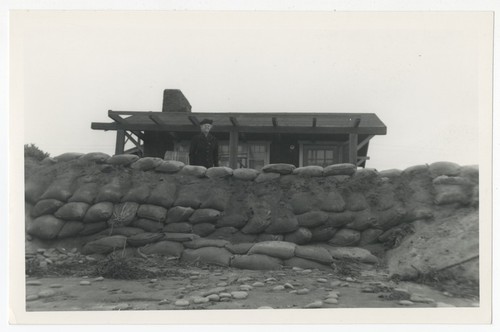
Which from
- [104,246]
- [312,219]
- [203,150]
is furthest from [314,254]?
[104,246]

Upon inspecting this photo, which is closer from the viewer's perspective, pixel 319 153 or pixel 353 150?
pixel 353 150

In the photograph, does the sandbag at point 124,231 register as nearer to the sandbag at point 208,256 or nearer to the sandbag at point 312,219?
the sandbag at point 208,256

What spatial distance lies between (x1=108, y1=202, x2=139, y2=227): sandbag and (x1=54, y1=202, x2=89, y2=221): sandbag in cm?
32

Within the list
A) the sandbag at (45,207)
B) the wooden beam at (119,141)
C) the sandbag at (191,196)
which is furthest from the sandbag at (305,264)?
the wooden beam at (119,141)

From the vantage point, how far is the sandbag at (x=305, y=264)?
4409 mm

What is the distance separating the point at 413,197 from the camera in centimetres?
481

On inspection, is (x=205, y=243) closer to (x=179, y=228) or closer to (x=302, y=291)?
(x=179, y=228)

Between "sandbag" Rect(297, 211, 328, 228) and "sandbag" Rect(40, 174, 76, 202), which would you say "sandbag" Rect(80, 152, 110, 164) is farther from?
"sandbag" Rect(297, 211, 328, 228)

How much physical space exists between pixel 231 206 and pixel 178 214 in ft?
2.04

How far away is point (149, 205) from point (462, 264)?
10.9 ft

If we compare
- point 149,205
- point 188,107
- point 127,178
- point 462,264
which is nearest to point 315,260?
point 462,264

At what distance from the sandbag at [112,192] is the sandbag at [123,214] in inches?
Answer: 3.7

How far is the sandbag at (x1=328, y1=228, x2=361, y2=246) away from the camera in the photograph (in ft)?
15.6

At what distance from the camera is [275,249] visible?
4477 millimetres
